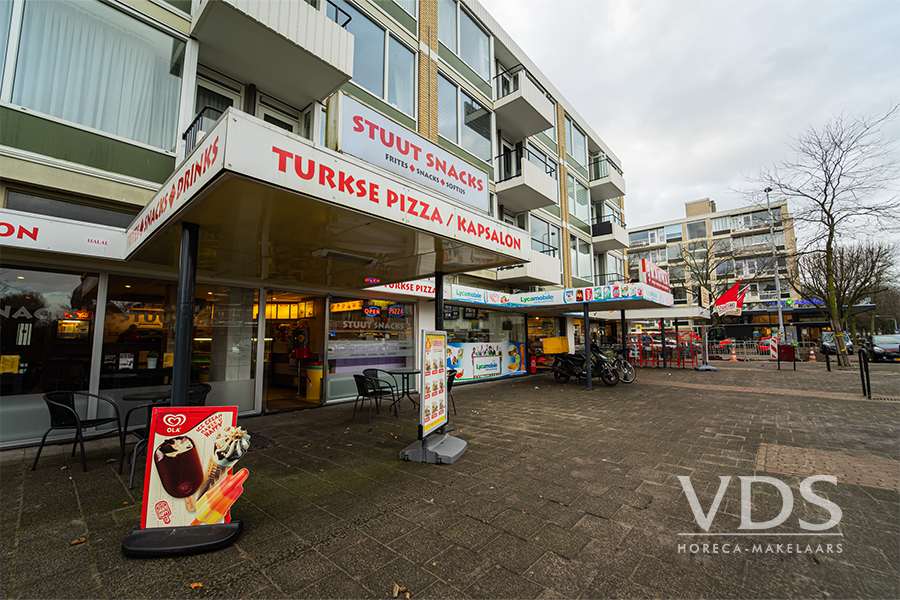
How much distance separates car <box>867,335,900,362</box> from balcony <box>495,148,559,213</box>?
18.7 metres

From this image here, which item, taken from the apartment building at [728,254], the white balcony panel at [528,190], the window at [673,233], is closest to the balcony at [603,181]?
the white balcony panel at [528,190]

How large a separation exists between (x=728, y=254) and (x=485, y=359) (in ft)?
102

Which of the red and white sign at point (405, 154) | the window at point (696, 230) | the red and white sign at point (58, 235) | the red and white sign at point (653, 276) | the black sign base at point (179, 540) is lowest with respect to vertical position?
the black sign base at point (179, 540)

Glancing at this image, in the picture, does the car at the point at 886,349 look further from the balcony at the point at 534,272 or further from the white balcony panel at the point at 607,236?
the balcony at the point at 534,272

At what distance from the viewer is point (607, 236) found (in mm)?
19766

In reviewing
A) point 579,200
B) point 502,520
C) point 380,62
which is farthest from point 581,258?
point 502,520

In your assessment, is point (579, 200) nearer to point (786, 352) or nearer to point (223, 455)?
point (786, 352)

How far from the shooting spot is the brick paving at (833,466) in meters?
3.86

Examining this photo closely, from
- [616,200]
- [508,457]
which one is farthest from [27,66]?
[616,200]

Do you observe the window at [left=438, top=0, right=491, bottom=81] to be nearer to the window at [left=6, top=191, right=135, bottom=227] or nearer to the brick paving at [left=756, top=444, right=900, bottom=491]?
the window at [left=6, top=191, right=135, bottom=227]

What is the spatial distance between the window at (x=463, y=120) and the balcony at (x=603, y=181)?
962cm

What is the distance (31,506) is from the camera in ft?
10.7

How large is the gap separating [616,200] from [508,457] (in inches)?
953

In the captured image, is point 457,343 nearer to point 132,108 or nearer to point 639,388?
point 639,388
